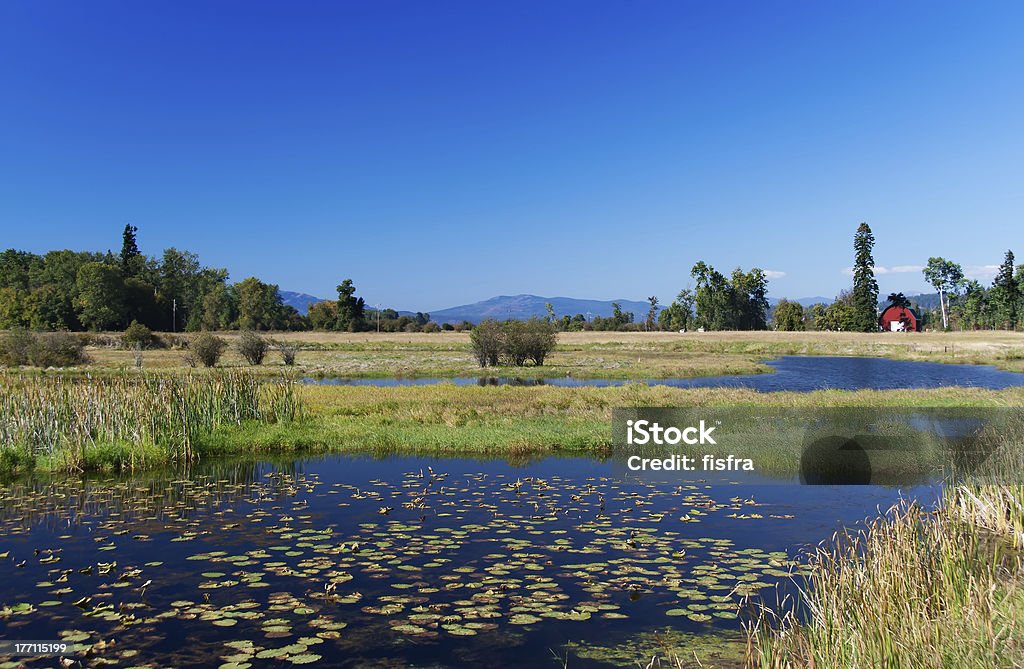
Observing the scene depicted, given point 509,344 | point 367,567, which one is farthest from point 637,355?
point 367,567

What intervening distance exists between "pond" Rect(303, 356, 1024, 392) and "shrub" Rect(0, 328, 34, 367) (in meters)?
19.7

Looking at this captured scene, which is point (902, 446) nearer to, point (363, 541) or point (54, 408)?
point (363, 541)

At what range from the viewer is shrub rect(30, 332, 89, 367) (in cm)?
4603

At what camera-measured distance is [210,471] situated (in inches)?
653

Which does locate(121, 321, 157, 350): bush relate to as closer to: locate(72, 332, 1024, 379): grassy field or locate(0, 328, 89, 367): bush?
locate(72, 332, 1024, 379): grassy field

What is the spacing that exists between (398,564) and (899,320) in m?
125

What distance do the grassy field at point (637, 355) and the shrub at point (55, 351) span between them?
4.36ft

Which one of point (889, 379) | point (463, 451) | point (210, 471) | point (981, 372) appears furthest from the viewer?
point (981, 372)

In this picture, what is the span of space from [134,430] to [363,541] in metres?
9.32

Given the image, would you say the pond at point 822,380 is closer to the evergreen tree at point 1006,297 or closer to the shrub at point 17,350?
the shrub at point 17,350

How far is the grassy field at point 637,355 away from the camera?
1868 inches

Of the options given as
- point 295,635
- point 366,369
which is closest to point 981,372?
point 366,369

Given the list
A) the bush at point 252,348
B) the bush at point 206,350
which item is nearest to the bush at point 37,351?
the bush at point 206,350

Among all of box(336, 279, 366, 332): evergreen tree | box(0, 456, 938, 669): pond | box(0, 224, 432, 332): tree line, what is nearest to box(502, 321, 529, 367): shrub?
box(0, 456, 938, 669): pond
